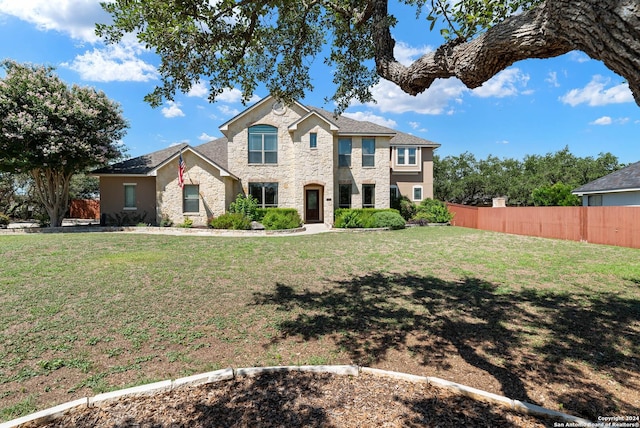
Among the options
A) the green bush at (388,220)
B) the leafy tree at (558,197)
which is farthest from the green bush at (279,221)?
the leafy tree at (558,197)

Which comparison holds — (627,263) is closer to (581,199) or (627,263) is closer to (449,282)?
(449,282)

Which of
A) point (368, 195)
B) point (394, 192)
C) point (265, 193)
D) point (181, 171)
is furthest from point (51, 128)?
point (394, 192)

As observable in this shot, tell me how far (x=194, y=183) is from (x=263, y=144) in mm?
5299

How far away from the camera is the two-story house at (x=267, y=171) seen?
1978 cm

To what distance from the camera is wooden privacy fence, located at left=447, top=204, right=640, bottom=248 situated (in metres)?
12.7

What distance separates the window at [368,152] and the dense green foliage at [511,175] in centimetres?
1719

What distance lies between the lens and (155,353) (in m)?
3.87

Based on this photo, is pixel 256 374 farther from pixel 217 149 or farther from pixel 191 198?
pixel 217 149

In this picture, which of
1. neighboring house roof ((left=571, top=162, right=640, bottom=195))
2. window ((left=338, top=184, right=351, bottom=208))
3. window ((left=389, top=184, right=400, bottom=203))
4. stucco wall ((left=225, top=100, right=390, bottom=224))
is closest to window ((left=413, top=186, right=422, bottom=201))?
window ((left=389, top=184, right=400, bottom=203))

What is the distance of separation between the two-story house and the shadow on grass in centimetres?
1509

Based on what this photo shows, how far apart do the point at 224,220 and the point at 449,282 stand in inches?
529

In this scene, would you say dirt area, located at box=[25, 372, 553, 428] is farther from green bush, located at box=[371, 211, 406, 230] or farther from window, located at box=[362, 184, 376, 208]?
window, located at box=[362, 184, 376, 208]

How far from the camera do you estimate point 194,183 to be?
19.8 metres

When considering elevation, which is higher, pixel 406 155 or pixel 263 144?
pixel 263 144
